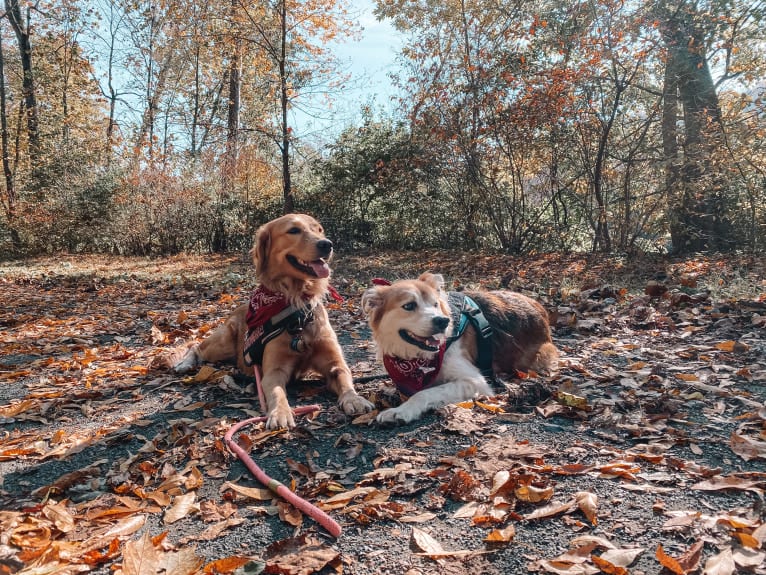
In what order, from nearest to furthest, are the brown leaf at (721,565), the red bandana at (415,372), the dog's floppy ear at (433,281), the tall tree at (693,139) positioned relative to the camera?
the brown leaf at (721,565), the red bandana at (415,372), the dog's floppy ear at (433,281), the tall tree at (693,139)

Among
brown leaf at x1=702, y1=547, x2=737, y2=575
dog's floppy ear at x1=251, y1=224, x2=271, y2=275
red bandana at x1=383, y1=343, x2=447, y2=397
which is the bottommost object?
brown leaf at x1=702, y1=547, x2=737, y2=575

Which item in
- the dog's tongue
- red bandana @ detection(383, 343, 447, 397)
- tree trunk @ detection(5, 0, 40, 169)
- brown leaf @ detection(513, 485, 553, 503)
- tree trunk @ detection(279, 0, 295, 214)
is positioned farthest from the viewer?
tree trunk @ detection(5, 0, 40, 169)

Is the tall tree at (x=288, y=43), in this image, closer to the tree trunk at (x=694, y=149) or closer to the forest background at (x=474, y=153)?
the forest background at (x=474, y=153)

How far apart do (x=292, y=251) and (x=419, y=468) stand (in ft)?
7.21

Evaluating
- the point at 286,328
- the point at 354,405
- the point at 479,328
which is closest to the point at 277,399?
the point at 354,405

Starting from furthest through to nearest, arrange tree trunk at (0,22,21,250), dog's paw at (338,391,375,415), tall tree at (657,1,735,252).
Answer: tree trunk at (0,22,21,250) < tall tree at (657,1,735,252) < dog's paw at (338,391,375,415)

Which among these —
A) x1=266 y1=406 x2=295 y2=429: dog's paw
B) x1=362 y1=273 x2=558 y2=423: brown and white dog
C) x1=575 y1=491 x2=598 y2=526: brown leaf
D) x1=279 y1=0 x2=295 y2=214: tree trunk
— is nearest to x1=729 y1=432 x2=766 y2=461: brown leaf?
x1=575 y1=491 x2=598 y2=526: brown leaf

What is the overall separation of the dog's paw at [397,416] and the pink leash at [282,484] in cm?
56

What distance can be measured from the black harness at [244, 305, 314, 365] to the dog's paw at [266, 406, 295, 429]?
763 millimetres

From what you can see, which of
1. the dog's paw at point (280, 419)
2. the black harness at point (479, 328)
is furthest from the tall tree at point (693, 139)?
the dog's paw at point (280, 419)

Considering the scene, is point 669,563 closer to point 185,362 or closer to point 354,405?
point 354,405

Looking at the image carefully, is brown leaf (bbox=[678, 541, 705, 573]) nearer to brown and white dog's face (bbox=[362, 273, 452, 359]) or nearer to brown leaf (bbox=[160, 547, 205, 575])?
brown leaf (bbox=[160, 547, 205, 575])

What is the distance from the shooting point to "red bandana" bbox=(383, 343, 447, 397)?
3.69 m

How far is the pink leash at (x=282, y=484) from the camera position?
2.13 m
